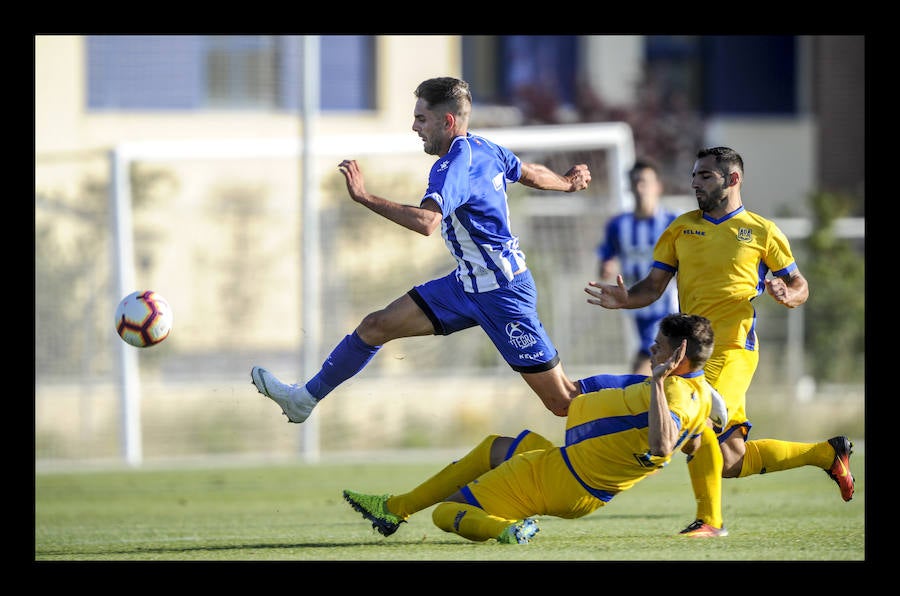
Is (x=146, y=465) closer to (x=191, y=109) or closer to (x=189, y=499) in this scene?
(x=189, y=499)

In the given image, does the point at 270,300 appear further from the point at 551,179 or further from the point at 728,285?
the point at 728,285

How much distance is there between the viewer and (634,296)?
7.48m

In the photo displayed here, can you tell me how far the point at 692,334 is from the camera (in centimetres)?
640

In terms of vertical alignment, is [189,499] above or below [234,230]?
below

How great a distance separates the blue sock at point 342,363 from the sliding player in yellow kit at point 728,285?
134 centimetres

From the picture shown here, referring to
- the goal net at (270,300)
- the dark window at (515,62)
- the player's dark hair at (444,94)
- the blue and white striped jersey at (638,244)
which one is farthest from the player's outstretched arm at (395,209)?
the dark window at (515,62)

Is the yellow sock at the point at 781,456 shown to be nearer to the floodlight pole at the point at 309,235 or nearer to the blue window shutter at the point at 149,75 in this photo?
the floodlight pole at the point at 309,235

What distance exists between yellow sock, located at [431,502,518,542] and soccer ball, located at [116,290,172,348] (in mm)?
2224

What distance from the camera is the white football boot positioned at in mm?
7645

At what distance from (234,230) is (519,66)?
1015 cm

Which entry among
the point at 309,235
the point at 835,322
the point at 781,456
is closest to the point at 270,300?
the point at 309,235

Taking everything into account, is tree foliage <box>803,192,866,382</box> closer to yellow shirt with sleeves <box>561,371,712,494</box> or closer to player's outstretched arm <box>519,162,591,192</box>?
player's outstretched arm <box>519,162,591,192</box>

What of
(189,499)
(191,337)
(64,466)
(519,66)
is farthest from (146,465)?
(519,66)

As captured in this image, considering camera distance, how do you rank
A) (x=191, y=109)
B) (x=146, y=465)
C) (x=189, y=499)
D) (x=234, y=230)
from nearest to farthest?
1. (x=189, y=499)
2. (x=146, y=465)
3. (x=234, y=230)
4. (x=191, y=109)
